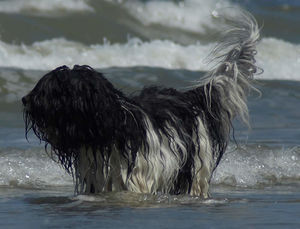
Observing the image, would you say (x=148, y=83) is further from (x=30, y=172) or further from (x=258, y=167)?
(x=30, y=172)

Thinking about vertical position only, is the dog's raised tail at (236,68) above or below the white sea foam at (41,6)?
below

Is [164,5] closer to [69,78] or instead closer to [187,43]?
[187,43]

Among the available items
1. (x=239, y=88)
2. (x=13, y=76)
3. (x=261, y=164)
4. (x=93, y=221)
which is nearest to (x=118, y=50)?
(x=13, y=76)

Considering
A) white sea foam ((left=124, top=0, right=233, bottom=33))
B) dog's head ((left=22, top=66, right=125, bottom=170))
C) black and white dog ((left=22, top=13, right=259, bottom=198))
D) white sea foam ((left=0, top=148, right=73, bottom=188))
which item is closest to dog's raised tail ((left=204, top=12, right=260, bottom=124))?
black and white dog ((left=22, top=13, right=259, bottom=198))

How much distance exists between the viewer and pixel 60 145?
→ 6898 mm

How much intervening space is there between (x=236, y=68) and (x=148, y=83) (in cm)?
679

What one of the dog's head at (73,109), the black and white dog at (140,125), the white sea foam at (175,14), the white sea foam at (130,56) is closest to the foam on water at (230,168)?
the black and white dog at (140,125)

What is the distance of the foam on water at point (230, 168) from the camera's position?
9023 millimetres

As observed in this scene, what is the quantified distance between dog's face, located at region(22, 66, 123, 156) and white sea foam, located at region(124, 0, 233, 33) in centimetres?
1232

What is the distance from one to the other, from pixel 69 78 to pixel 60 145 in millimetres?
457

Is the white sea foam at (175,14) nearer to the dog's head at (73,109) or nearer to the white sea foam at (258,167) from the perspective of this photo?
the white sea foam at (258,167)

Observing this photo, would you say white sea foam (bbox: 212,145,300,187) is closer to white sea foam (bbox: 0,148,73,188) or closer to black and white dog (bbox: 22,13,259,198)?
white sea foam (bbox: 0,148,73,188)

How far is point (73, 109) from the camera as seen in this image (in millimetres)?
6762

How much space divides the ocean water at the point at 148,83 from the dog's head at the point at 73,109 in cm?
49
